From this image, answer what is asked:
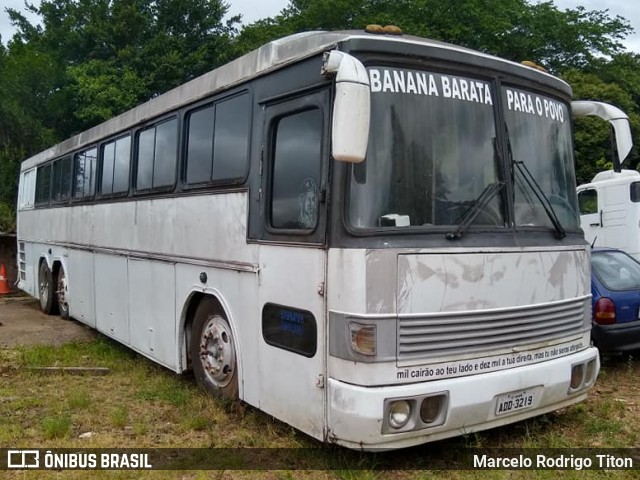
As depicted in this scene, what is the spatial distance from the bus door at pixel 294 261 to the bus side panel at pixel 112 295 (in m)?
3.38

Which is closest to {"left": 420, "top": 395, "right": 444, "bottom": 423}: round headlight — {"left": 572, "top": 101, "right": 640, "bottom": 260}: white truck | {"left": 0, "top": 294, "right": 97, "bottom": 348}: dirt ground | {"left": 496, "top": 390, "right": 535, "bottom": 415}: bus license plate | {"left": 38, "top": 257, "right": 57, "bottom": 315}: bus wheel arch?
{"left": 496, "top": 390, "right": 535, "bottom": 415}: bus license plate

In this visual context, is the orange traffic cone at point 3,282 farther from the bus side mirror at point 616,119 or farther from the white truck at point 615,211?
the bus side mirror at point 616,119

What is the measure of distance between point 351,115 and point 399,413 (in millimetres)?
→ 1837

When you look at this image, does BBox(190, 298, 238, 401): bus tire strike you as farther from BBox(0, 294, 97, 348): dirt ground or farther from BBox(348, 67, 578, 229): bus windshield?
BBox(0, 294, 97, 348): dirt ground

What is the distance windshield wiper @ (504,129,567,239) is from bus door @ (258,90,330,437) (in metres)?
1.45

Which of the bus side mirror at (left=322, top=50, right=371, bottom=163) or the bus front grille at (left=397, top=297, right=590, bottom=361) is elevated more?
the bus side mirror at (left=322, top=50, right=371, bottom=163)

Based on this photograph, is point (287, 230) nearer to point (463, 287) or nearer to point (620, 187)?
point (463, 287)

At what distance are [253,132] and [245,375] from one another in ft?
6.24

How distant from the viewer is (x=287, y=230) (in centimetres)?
463

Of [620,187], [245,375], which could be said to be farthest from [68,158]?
[620,187]

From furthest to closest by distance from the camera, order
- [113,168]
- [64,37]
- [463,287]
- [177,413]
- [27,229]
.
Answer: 1. [64,37]
2. [27,229]
3. [113,168]
4. [177,413]
5. [463,287]

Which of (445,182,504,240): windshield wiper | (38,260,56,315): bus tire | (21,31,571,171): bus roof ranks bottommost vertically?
(38,260,56,315): bus tire

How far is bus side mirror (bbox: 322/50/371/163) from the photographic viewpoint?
3721 millimetres

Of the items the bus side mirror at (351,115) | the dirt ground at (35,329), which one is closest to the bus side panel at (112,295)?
the dirt ground at (35,329)
